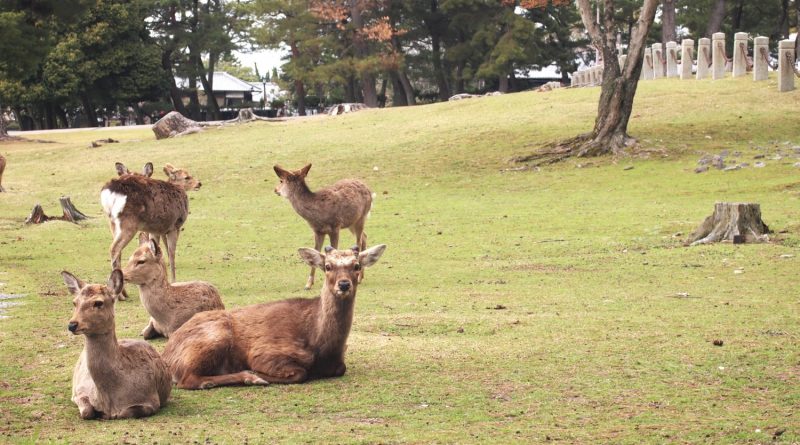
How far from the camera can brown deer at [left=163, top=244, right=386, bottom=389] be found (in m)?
8.12

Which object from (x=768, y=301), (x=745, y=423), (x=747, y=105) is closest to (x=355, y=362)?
(x=745, y=423)

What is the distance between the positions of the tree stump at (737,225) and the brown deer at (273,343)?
27.5 feet

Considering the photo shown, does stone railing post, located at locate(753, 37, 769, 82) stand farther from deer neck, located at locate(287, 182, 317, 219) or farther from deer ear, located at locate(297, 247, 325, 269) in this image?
deer ear, located at locate(297, 247, 325, 269)

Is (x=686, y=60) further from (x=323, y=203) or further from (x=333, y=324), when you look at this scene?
(x=333, y=324)

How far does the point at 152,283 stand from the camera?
9750 millimetres

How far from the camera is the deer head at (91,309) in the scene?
23.2 ft

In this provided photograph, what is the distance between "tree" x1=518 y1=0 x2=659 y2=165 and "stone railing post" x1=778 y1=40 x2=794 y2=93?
6423 millimetres

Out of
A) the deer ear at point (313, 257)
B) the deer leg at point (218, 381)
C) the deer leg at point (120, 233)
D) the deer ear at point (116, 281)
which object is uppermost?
the deer ear at point (116, 281)

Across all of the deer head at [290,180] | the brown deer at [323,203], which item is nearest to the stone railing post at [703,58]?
the brown deer at [323,203]

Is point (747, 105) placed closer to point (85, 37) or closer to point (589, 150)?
point (589, 150)

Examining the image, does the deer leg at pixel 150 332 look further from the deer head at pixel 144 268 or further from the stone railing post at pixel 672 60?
the stone railing post at pixel 672 60

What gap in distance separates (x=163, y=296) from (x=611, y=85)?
728 inches

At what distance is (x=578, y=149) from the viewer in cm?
2719

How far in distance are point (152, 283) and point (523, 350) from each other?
3.13 meters
